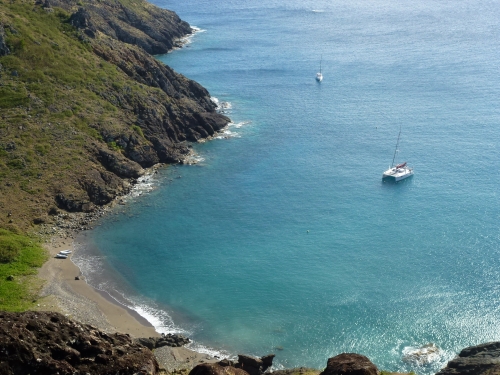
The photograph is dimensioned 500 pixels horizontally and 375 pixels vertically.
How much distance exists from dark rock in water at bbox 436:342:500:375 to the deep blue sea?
600cm

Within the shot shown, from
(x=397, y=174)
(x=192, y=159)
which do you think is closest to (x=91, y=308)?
(x=192, y=159)

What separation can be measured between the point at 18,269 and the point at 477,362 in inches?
2313

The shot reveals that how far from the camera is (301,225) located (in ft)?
327

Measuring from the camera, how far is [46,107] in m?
114

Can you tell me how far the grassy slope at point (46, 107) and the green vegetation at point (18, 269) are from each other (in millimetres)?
5126

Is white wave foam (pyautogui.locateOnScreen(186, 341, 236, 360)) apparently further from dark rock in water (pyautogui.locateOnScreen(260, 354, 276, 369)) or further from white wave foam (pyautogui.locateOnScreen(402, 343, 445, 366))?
white wave foam (pyautogui.locateOnScreen(402, 343, 445, 366))

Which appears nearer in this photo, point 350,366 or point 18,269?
point 350,366

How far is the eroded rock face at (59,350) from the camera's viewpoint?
128ft

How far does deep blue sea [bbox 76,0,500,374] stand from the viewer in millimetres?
74750

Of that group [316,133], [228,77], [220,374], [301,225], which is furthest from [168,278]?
[228,77]

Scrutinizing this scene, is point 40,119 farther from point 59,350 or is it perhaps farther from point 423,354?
point 423,354

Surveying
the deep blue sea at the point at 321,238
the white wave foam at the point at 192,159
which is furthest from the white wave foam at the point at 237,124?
the white wave foam at the point at 192,159

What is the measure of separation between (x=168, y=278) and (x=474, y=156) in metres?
76.6

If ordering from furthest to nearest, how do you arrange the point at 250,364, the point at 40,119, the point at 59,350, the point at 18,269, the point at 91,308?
the point at 40,119
the point at 18,269
the point at 91,308
the point at 250,364
the point at 59,350
